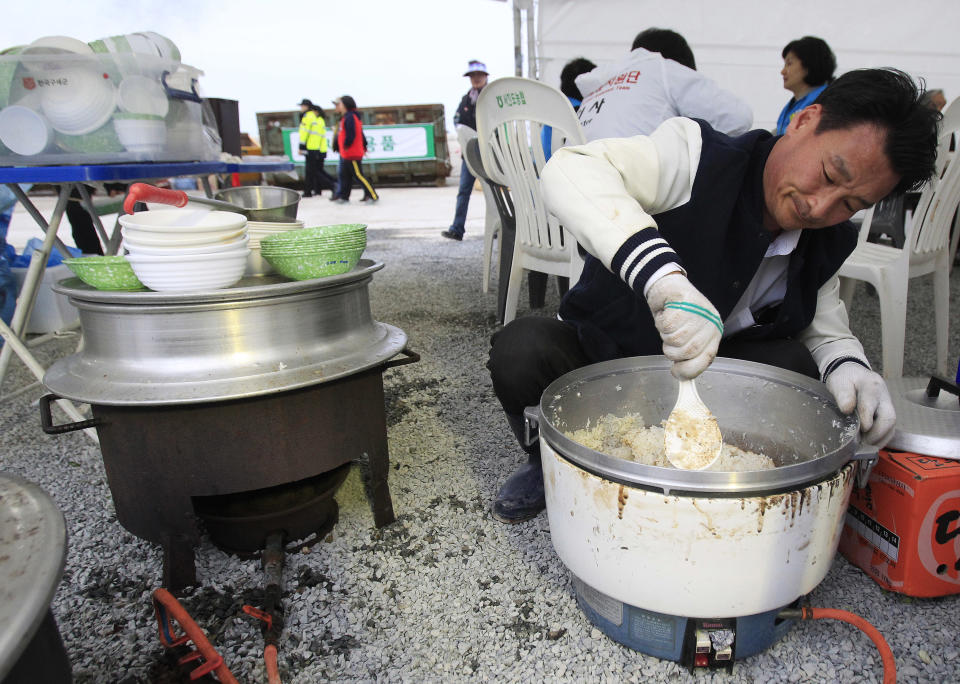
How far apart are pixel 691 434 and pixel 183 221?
1152mm

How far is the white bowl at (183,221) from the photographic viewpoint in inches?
47.8

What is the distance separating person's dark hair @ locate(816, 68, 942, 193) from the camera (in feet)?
3.38

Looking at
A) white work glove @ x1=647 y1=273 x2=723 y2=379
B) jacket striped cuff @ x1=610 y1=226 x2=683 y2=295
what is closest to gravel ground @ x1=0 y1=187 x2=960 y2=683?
white work glove @ x1=647 y1=273 x2=723 y2=379

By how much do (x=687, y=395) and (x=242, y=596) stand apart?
108 centimetres

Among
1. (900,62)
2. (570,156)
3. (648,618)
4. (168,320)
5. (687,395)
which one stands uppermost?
A: (900,62)

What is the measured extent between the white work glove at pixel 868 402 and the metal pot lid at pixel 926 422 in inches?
3.9

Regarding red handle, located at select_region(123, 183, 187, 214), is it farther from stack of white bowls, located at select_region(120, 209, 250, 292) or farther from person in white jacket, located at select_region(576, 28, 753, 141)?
person in white jacket, located at select_region(576, 28, 753, 141)

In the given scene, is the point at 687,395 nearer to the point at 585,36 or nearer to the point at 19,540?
the point at 19,540

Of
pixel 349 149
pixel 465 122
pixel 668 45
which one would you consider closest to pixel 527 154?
pixel 668 45

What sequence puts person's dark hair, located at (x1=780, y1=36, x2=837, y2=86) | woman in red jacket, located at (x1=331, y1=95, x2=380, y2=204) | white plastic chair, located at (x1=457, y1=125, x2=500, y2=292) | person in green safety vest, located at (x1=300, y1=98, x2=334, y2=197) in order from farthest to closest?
person in green safety vest, located at (x1=300, y1=98, x2=334, y2=197) → woman in red jacket, located at (x1=331, y1=95, x2=380, y2=204) → person's dark hair, located at (x1=780, y1=36, x2=837, y2=86) → white plastic chair, located at (x1=457, y1=125, x2=500, y2=292)

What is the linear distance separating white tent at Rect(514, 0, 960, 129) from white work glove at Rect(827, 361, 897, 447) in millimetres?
5322

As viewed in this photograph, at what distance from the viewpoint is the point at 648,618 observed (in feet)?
3.70

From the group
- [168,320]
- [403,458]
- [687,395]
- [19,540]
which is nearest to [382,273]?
[403,458]

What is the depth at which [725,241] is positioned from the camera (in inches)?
49.7
